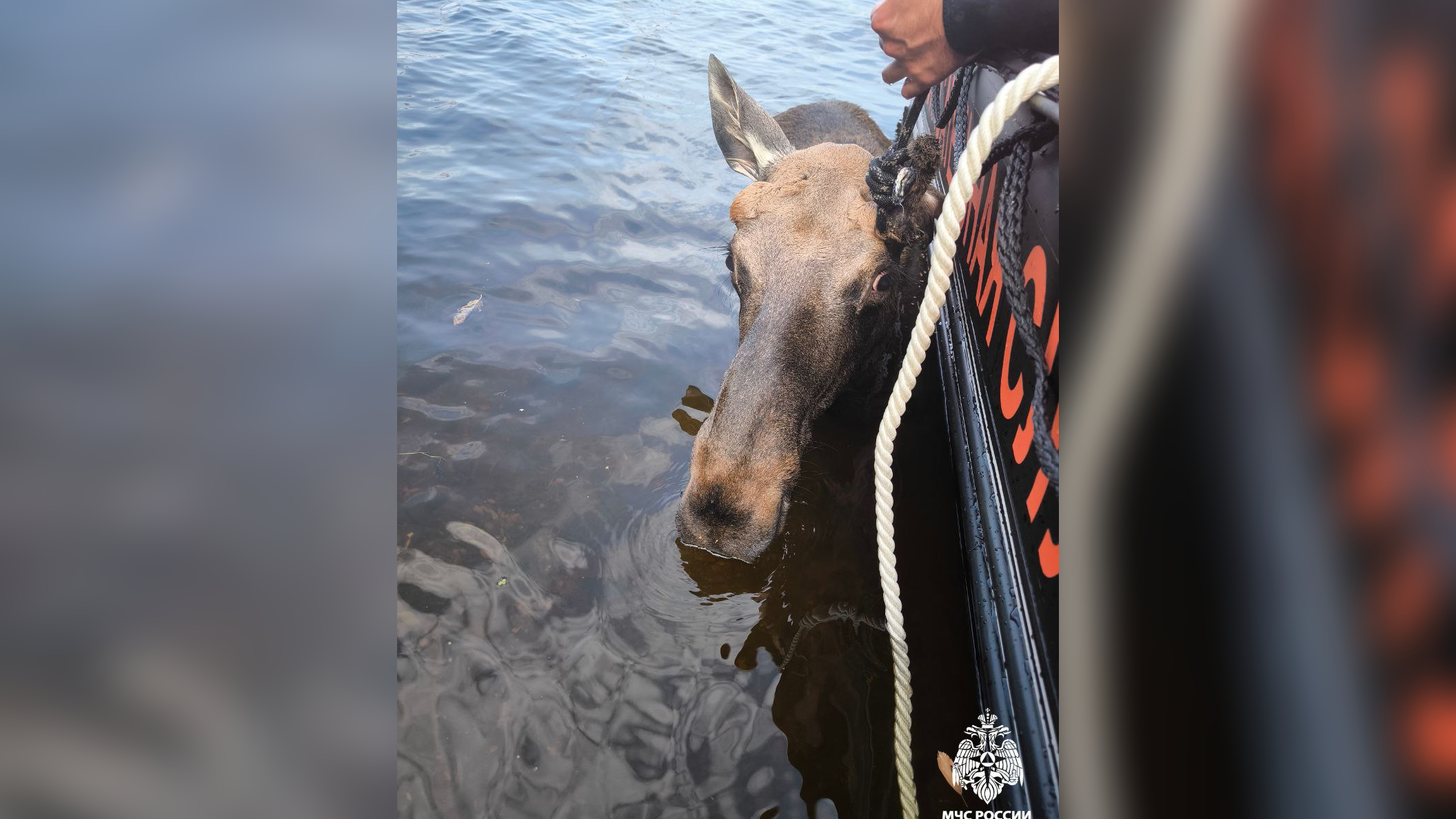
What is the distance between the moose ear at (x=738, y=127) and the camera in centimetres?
357

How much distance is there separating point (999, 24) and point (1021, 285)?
2.43ft

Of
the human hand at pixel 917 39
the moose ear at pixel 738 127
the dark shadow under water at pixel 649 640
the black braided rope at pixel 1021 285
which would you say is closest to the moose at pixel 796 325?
the moose ear at pixel 738 127

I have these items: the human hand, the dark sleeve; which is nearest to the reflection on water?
the human hand

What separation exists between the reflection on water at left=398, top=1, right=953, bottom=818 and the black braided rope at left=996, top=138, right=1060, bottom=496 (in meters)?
1.15

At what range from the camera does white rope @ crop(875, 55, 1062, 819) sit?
4.66 feet

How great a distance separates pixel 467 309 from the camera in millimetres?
4305
